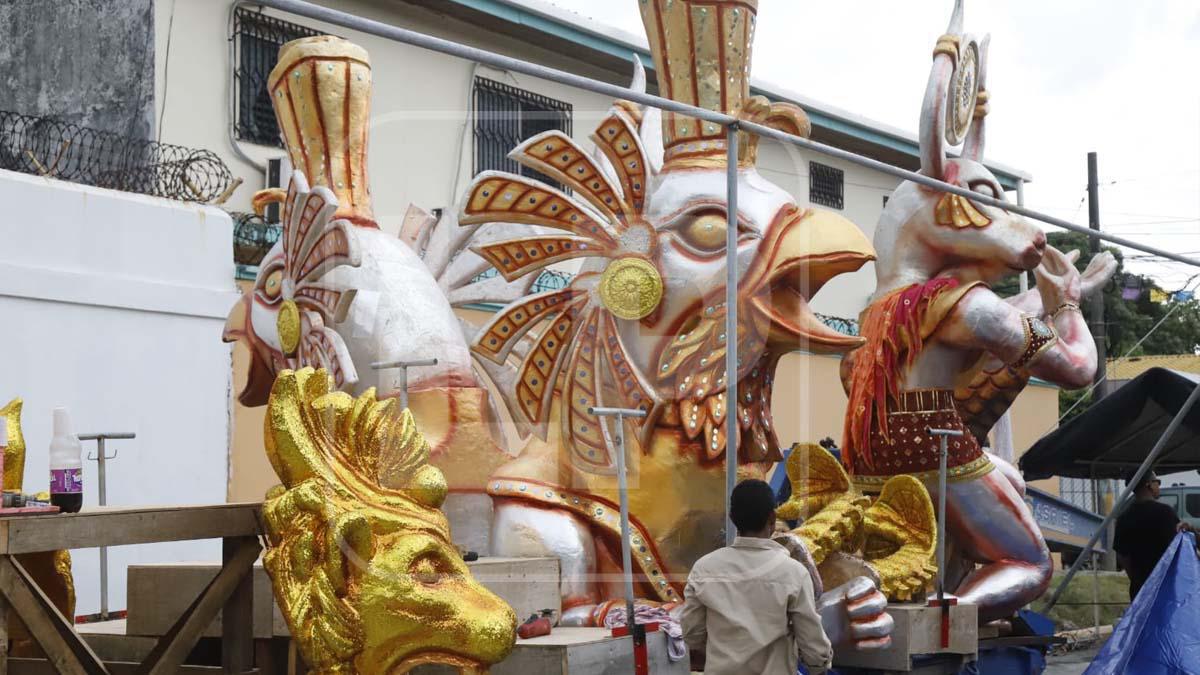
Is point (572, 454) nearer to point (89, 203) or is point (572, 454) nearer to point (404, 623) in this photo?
point (404, 623)

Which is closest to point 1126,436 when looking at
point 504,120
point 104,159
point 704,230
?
point 704,230

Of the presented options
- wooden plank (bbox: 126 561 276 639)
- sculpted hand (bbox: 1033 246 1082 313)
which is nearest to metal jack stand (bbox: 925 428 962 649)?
sculpted hand (bbox: 1033 246 1082 313)

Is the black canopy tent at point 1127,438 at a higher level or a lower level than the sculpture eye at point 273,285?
lower

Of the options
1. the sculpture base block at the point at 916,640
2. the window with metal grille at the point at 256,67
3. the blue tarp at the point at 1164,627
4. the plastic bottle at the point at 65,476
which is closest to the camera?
the plastic bottle at the point at 65,476

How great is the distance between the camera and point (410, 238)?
4.79 metres

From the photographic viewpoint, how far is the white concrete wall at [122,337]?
4.91 m

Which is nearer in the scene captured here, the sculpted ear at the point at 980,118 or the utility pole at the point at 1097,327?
the sculpted ear at the point at 980,118

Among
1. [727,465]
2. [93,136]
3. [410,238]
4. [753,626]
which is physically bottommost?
[753,626]

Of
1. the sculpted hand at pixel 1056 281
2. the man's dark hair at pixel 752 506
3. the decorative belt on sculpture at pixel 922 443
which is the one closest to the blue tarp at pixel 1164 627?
the decorative belt on sculpture at pixel 922 443

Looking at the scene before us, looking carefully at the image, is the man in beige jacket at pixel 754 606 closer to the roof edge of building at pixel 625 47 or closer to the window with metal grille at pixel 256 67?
the window with metal grille at pixel 256 67

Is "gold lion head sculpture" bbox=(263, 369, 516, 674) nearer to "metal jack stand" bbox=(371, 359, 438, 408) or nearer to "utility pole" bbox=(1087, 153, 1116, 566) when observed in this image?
"metal jack stand" bbox=(371, 359, 438, 408)

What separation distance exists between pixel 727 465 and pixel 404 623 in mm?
1251

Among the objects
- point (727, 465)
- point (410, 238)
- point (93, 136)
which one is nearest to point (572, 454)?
point (727, 465)

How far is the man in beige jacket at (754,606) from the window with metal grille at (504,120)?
57.9 inches
